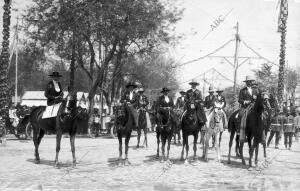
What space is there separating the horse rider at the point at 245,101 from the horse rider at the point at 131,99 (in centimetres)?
348

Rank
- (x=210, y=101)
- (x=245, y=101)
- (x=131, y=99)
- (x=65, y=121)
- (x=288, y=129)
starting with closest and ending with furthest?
(x=65, y=121), (x=131, y=99), (x=245, y=101), (x=210, y=101), (x=288, y=129)

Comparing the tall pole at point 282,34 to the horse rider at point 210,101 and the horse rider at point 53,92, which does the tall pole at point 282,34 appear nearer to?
the horse rider at point 210,101

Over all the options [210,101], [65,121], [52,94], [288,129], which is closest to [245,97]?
[210,101]

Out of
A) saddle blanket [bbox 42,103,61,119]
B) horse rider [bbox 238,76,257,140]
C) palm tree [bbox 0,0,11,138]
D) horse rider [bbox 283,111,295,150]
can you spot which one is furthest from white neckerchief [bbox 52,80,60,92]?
horse rider [bbox 283,111,295,150]

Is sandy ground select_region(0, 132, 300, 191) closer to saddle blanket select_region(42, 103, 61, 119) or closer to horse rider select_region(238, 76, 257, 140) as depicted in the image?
horse rider select_region(238, 76, 257, 140)

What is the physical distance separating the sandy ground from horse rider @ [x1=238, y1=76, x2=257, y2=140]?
135 cm

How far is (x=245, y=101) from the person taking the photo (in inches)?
651

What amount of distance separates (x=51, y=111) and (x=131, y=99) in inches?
103

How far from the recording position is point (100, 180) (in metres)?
→ 12.1

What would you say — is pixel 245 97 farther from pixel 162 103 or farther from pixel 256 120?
pixel 162 103

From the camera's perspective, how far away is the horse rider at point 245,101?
52.5 ft

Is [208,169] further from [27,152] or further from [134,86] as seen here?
[27,152]

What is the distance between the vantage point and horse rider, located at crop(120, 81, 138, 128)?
15891mm

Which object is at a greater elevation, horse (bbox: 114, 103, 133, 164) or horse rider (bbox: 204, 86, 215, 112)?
horse rider (bbox: 204, 86, 215, 112)
